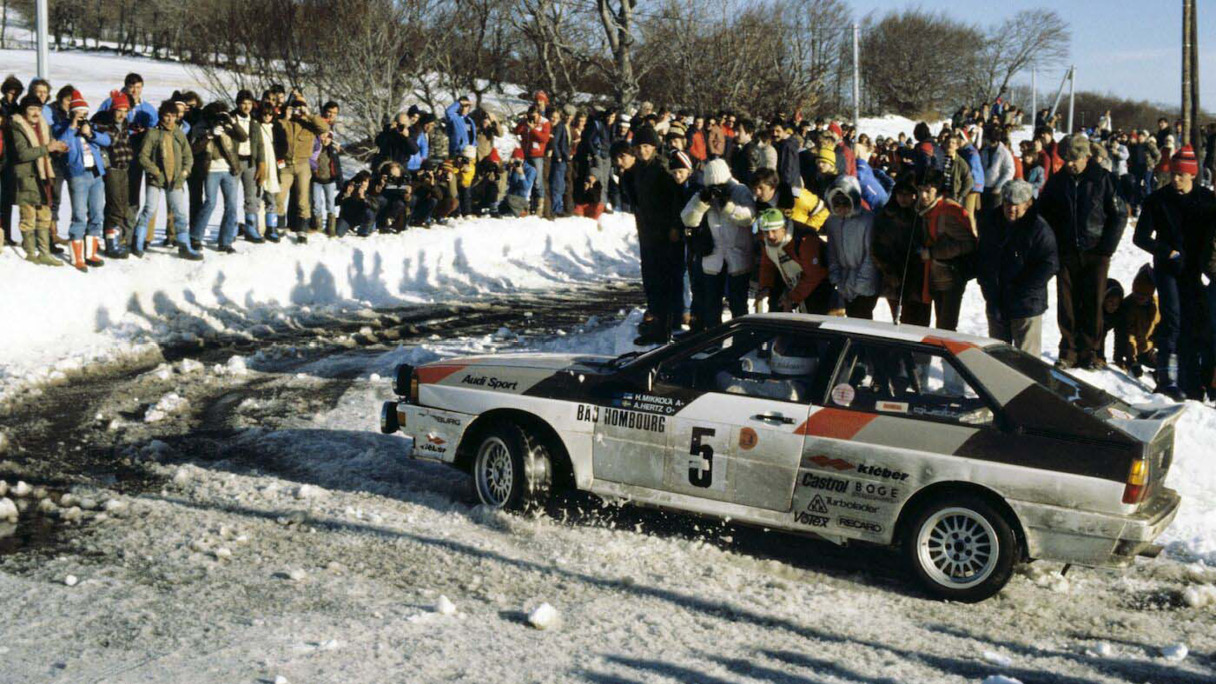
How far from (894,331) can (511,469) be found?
2.42 m

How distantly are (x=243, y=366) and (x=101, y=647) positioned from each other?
649 cm

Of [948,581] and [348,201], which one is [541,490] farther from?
[348,201]

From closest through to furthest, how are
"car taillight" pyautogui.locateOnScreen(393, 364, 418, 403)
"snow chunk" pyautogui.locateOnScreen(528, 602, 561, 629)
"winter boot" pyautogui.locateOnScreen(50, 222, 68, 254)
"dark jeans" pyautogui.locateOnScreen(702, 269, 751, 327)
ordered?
1. "snow chunk" pyautogui.locateOnScreen(528, 602, 561, 629)
2. "car taillight" pyautogui.locateOnScreen(393, 364, 418, 403)
3. "dark jeans" pyautogui.locateOnScreen(702, 269, 751, 327)
4. "winter boot" pyautogui.locateOnScreen(50, 222, 68, 254)

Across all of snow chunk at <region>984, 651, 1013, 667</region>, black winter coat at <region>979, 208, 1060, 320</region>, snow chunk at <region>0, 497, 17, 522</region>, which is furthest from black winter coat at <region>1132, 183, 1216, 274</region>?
snow chunk at <region>0, 497, 17, 522</region>

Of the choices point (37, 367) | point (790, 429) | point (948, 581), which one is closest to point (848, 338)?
point (790, 429)

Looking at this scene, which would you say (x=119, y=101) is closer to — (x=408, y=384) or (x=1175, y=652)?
(x=408, y=384)

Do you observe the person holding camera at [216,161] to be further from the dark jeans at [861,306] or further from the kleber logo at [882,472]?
the kleber logo at [882,472]

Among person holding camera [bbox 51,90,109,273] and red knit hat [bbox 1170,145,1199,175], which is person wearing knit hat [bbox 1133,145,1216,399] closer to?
red knit hat [bbox 1170,145,1199,175]

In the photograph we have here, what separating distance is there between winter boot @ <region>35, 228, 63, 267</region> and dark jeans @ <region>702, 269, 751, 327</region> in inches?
286

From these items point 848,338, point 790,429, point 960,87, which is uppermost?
point 960,87

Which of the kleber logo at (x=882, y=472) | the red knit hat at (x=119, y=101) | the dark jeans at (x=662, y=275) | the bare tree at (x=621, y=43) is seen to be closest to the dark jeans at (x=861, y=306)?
the dark jeans at (x=662, y=275)

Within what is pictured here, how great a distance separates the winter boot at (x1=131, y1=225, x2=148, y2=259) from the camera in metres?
14.2

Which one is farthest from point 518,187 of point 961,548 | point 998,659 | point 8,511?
point 998,659

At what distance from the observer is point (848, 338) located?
677 cm
